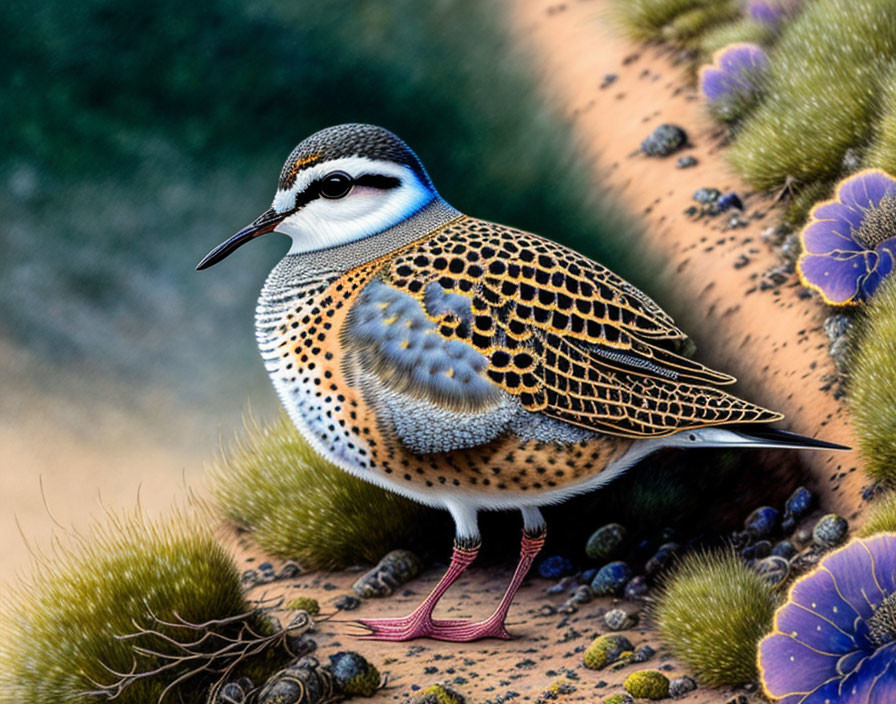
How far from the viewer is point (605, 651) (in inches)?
183

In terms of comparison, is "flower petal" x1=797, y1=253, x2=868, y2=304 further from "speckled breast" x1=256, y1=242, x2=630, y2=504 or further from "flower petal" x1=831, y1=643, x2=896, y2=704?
"flower petal" x1=831, y1=643, x2=896, y2=704

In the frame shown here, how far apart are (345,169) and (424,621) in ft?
6.11

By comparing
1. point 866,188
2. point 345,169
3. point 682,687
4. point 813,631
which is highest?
point 866,188

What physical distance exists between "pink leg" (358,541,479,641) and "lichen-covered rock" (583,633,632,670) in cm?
60

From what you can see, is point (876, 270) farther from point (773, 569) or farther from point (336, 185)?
point (336, 185)

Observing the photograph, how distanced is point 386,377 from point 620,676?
1403mm

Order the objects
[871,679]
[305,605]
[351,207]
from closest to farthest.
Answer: [871,679], [351,207], [305,605]

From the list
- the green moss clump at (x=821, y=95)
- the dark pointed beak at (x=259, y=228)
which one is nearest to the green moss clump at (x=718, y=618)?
the dark pointed beak at (x=259, y=228)

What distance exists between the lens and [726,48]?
6898 mm

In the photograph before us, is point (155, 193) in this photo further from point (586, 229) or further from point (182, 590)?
point (182, 590)

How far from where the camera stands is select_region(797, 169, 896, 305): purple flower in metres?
4.94

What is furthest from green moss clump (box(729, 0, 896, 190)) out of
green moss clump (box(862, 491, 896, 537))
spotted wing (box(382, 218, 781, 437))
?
green moss clump (box(862, 491, 896, 537))

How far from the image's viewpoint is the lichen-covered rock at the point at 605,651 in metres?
4.61

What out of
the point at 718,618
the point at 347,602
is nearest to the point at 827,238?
the point at 718,618
